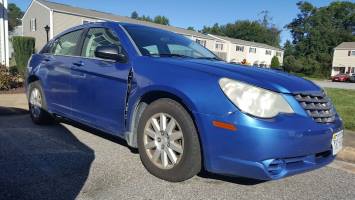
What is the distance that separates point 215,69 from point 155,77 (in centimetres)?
61

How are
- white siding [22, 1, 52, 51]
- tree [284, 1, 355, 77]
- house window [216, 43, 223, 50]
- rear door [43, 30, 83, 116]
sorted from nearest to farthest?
rear door [43, 30, 83, 116] < white siding [22, 1, 52, 51] < house window [216, 43, 223, 50] < tree [284, 1, 355, 77]

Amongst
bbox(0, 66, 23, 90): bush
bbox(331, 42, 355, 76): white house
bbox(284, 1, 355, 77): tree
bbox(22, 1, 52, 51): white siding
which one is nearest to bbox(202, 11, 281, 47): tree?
bbox(284, 1, 355, 77): tree

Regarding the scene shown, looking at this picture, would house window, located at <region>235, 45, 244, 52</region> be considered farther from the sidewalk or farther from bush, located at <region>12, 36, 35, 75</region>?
the sidewalk

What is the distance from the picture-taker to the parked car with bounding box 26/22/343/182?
10.1 feet

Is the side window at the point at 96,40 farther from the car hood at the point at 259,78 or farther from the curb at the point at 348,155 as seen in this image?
the curb at the point at 348,155

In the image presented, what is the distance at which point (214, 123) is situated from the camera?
125 inches

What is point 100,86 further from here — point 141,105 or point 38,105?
point 38,105

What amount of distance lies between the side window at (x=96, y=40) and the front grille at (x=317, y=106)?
2277 mm

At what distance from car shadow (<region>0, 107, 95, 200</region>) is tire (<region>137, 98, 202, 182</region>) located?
690mm

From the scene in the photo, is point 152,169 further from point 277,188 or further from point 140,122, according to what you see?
point 277,188

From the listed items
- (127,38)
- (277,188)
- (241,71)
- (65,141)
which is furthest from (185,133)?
(65,141)

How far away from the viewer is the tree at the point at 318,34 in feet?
209

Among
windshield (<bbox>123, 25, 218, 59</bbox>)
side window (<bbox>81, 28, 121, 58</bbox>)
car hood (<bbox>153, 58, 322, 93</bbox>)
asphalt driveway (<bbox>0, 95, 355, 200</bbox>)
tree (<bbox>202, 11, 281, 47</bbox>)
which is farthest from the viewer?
tree (<bbox>202, 11, 281, 47</bbox>)

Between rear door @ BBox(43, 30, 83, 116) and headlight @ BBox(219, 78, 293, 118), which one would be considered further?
rear door @ BBox(43, 30, 83, 116)
